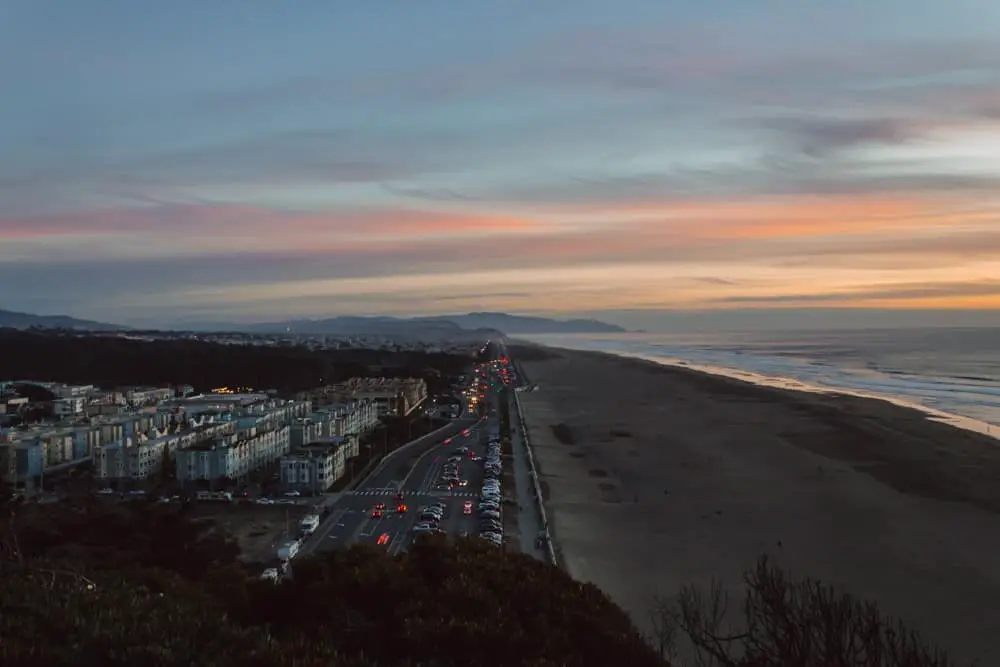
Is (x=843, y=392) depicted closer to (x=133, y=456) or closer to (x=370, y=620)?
(x=133, y=456)

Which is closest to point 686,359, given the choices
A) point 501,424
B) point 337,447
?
point 501,424

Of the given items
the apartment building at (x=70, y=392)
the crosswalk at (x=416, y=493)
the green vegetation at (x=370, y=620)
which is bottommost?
the crosswalk at (x=416, y=493)

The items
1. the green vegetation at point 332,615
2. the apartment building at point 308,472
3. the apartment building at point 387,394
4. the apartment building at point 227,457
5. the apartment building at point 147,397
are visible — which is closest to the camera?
the green vegetation at point 332,615

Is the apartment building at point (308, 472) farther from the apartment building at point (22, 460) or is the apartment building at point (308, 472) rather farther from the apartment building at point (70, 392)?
the apartment building at point (70, 392)

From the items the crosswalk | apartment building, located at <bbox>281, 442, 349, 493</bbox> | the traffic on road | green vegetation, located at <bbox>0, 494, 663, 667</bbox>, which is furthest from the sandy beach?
apartment building, located at <bbox>281, 442, 349, 493</bbox>

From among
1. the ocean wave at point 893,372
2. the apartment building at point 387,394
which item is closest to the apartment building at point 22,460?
the apartment building at point 387,394

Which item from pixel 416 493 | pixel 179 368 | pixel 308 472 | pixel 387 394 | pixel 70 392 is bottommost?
pixel 416 493

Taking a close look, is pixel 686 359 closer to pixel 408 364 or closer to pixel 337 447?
pixel 408 364

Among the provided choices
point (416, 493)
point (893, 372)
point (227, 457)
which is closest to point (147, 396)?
point (227, 457)
